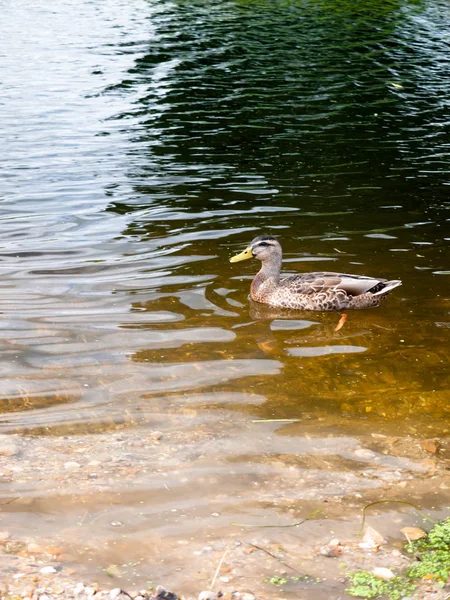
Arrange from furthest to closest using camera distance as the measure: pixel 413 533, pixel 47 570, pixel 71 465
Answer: pixel 71 465 < pixel 413 533 < pixel 47 570

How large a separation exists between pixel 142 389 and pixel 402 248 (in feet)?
22.0

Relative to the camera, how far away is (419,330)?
11.0 metres

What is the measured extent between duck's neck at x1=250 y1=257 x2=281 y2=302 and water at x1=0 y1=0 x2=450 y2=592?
254 millimetres

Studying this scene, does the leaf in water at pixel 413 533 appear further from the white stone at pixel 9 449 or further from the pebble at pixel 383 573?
the white stone at pixel 9 449

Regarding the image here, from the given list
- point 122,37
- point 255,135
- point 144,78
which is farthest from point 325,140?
point 122,37

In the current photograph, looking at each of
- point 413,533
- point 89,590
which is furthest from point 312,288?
point 89,590

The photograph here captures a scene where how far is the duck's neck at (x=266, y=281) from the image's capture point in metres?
11.7

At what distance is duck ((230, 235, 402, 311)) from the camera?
444 inches

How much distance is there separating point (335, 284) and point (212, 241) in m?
3.54

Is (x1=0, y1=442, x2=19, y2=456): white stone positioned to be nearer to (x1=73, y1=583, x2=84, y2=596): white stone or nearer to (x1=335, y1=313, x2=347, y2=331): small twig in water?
(x1=73, y1=583, x2=84, y2=596): white stone

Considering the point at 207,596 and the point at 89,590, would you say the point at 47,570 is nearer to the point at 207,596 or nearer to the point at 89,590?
the point at 89,590

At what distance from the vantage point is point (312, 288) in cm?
1131

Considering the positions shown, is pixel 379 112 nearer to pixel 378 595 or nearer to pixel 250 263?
pixel 250 263

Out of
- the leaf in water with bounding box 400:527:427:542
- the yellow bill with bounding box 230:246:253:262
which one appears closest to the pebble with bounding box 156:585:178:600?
the leaf in water with bounding box 400:527:427:542
